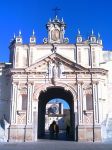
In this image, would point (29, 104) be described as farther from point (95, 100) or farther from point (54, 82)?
point (95, 100)

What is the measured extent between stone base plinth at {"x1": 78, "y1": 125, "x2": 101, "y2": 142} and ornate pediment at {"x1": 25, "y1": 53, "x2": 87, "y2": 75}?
17.8 feet

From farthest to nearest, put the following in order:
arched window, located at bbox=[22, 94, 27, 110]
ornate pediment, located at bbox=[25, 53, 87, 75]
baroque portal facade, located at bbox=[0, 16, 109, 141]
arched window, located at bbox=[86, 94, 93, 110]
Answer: ornate pediment, located at bbox=[25, 53, 87, 75] → arched window, located at bbox=[22, 94, 27, 110] → arched window, located at bbox=[86, 94, 93, 110] → baroque portal facade, located at bbox=[0, 16, 109, 141]

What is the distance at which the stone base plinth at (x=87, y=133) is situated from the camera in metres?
27.6

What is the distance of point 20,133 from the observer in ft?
91.7

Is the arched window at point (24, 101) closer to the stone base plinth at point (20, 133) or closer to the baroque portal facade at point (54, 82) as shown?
the baroque portal facade at point (54, 82)

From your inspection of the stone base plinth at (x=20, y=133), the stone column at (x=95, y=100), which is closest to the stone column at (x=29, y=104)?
the stone base plinth at (x=20, y=133)

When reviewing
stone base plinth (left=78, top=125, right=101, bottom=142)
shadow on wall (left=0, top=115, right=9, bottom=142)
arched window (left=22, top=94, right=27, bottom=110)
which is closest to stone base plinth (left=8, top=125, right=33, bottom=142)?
shadow on wall (left=0, top=115, right=9, bottom=142)

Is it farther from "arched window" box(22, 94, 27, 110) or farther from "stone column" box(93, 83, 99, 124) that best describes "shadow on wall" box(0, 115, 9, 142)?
"stone column" box(93, 83, 99, 124)

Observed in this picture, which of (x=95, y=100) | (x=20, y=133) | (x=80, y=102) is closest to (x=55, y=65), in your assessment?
(x=80, y=102)

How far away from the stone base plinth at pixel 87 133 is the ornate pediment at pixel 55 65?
5.44 meters

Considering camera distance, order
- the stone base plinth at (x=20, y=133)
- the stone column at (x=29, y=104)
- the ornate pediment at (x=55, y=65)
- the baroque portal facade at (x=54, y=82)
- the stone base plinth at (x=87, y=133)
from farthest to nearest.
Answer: the ornate pediment at (x=55, y=65) → the stone column at (x=29, y=104) → the baroque portal facade at (x=54, y=82) → the stone base plinth at (x=20, y=133) → the stone base plinth at (x=87, y=133)

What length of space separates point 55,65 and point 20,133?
7210 millimetres

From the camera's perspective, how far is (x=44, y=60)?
1179 inches

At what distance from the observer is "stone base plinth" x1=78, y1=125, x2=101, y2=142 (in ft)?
90.7
